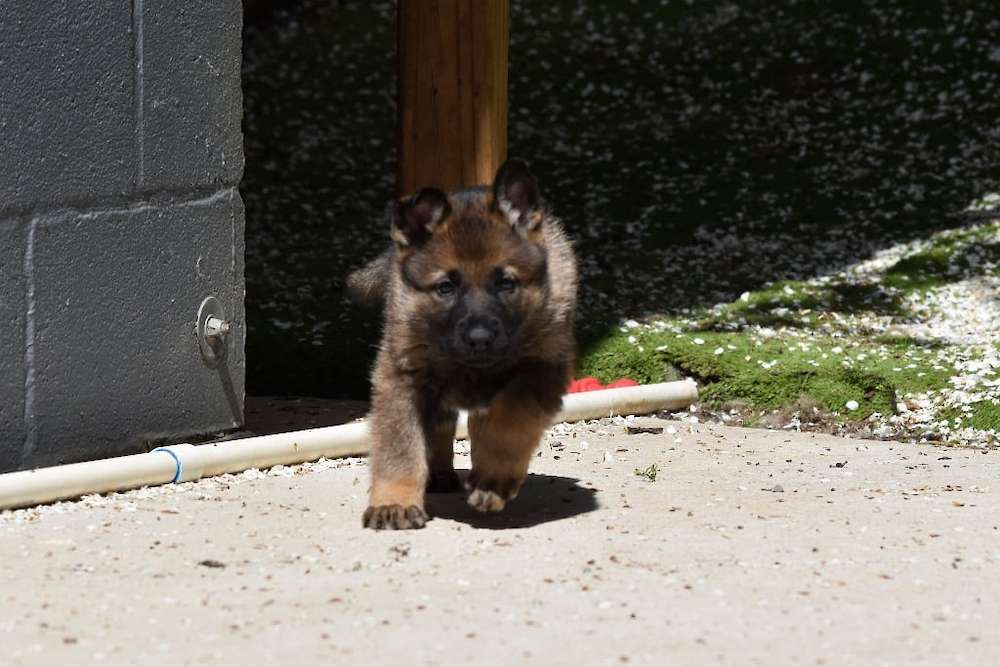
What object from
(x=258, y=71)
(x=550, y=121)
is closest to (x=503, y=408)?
(x=550, y=121)

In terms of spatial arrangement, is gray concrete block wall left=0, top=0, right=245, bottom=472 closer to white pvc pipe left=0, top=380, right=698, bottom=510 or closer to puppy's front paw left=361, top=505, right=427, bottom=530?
white pvc pipe left=0, top=380, right=698, bottom=510

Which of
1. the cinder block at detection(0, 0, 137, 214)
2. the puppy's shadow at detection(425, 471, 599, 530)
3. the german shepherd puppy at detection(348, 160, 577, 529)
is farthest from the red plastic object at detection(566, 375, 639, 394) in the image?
the cinder block at detection(0, 0, 137, 214)

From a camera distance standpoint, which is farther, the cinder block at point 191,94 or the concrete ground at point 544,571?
the cinder block at point 191,94

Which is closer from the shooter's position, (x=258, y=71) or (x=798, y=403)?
(x=798, y=403)

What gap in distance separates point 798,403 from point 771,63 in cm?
820

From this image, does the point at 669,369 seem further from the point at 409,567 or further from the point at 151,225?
the point at 409,567

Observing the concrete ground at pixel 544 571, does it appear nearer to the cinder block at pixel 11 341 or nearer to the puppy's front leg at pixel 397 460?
the puppy's front leg at pixel 397 460

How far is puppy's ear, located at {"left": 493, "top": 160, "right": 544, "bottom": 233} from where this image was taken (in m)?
5.67

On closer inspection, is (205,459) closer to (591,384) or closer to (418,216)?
(418,216)

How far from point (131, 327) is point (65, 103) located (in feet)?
2.98

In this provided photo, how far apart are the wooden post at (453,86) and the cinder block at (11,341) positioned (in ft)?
7.93

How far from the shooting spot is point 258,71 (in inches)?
639

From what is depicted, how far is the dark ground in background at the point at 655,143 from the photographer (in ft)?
33.1

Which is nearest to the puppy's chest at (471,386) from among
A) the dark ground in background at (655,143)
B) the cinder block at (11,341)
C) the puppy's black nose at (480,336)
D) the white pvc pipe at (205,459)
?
the puppy's black nose at (480,336)
